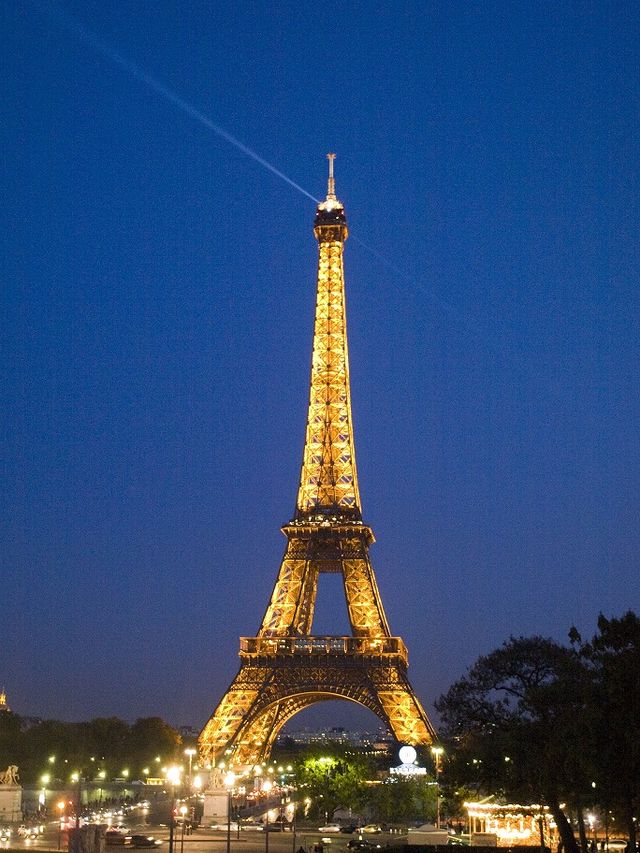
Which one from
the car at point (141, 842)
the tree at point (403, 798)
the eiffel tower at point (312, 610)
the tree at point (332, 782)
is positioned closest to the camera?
the car at point (141, 842)

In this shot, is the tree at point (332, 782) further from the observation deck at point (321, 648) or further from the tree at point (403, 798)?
the observation deck at point (321, 648)

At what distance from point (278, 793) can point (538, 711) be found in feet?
198

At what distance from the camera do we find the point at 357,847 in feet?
145

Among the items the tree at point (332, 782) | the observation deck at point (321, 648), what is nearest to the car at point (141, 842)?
the tree at point (332, 782)

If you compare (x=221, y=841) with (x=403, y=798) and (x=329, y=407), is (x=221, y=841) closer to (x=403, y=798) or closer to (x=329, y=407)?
(x=403, y=798)

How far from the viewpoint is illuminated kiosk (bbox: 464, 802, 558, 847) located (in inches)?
1855

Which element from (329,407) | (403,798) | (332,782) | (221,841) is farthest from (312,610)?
(221,841)

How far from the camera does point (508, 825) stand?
52.8 meters

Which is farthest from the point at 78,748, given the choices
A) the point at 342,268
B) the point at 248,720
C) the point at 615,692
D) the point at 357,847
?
the point at 615,692

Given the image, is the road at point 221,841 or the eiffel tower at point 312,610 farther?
the eiffel tower at point 312,610

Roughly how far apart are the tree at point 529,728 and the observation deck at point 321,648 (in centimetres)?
3985

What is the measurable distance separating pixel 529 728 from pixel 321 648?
49.4 metres

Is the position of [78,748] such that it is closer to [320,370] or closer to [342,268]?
[320,370]

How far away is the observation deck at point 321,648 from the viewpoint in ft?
279
